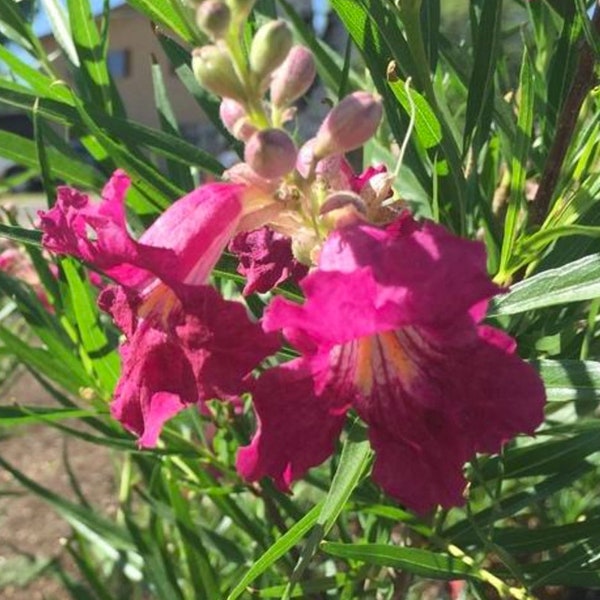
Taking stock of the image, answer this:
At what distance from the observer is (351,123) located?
63 cm

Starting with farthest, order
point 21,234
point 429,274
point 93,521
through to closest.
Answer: point 93,521 < point 21,234 < point 429,274

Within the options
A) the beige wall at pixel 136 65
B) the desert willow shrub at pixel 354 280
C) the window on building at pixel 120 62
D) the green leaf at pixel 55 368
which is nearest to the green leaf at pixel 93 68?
the desert willow shrub at pixel 354 280

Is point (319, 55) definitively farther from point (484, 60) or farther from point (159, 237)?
point (159, 237)

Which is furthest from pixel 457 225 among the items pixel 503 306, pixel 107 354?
pixel 107 354

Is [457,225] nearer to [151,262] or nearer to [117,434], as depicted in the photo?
[151,262]

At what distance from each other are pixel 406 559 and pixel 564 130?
394mm

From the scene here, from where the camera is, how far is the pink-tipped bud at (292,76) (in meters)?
0.64

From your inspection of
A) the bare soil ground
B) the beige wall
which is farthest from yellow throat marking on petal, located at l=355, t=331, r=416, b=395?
the beige wall

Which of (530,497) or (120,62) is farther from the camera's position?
(120,62)

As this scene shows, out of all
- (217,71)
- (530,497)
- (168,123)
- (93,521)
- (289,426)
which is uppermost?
(217,71)

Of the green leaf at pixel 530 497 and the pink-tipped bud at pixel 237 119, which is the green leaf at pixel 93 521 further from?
the pink-tipped bud at pixel 237 119

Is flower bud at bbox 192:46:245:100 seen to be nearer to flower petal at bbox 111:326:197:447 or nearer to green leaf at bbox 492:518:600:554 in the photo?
flower petal at bbox 111:326:197:447

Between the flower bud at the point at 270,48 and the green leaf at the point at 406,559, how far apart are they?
1.24 feet

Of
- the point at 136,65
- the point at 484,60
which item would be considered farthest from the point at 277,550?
the point at 136,65
